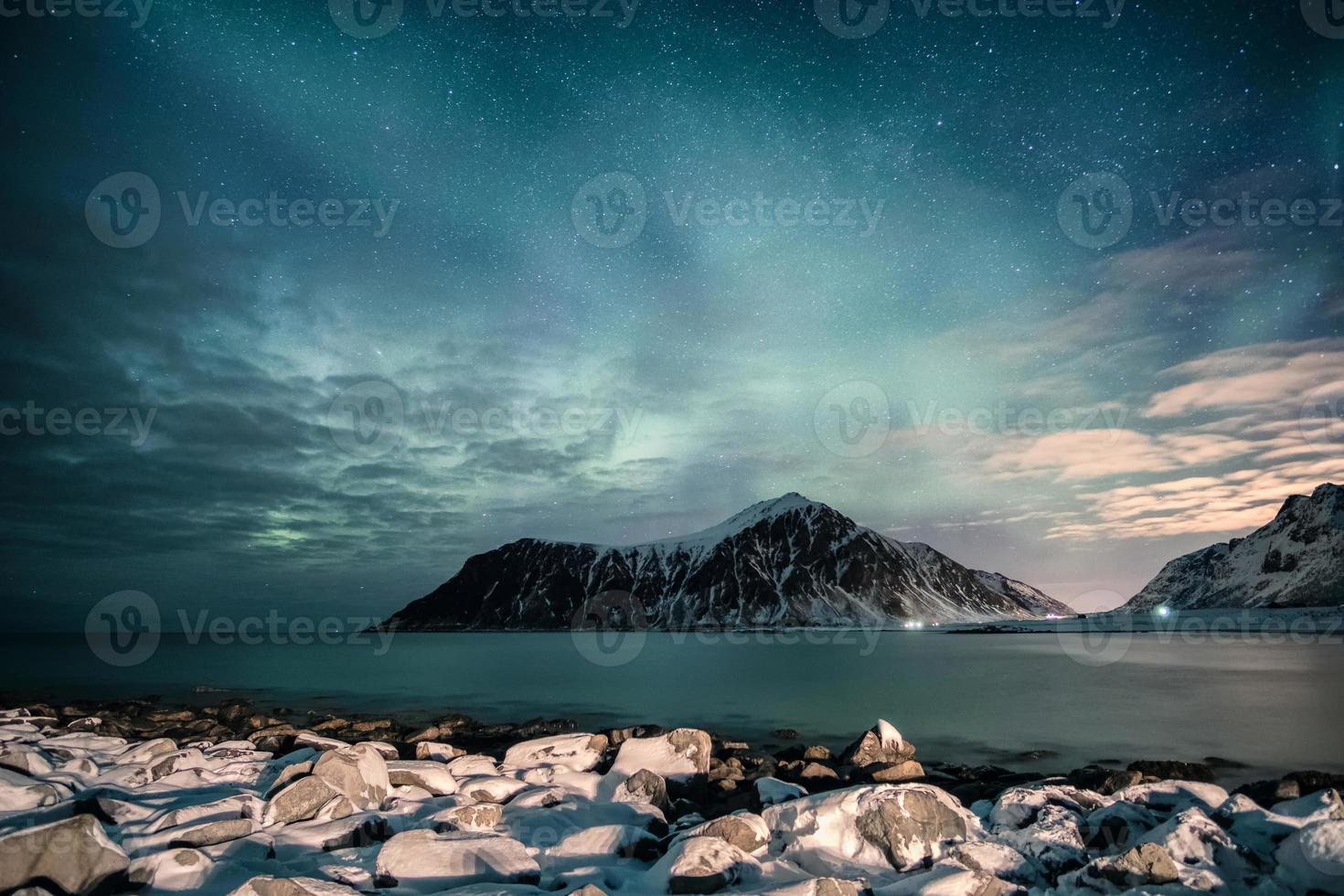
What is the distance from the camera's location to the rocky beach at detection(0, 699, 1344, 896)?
8672mm

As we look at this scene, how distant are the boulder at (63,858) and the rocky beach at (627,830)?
0.8 inches

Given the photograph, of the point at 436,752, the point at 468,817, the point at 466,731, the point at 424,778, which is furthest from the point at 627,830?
the point at 466,731

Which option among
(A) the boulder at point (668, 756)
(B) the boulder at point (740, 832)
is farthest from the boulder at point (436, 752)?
(B) the boulder at point (740, 832)

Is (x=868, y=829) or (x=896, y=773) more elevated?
(x=868, y=829)

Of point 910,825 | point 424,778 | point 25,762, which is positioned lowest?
point 424,778

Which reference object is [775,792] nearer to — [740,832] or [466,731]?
[740,832]

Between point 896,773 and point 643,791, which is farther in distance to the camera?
point 896,773

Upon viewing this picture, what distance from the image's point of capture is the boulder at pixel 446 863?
9141 mm

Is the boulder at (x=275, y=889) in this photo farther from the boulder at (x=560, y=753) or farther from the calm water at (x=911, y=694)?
the calm water at (x=911, y=694)

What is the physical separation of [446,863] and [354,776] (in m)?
4.87

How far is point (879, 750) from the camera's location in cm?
1922

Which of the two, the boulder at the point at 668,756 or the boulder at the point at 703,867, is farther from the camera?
the boulder at the point at 668,756

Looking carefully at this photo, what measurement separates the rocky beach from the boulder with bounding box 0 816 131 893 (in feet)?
0.07

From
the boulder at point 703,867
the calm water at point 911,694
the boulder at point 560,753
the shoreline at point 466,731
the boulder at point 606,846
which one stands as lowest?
the calm water at point 911,694
